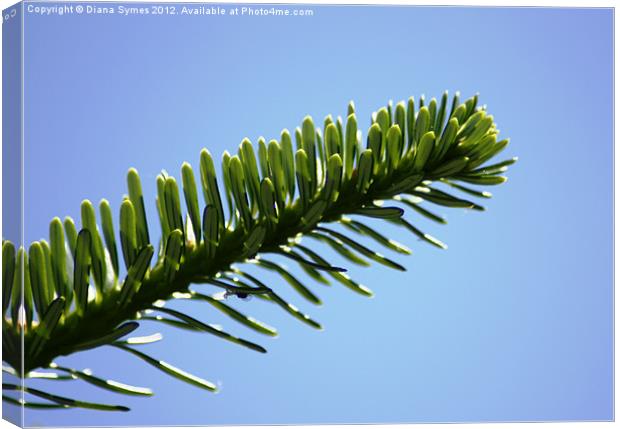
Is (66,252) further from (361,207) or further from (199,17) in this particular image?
(199,17)

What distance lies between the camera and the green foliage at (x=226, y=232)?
→ 1.26 ft

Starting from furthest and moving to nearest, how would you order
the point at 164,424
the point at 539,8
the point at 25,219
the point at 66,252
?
the point at 539,8 < the point at 164,424 < the point at 25,219 < the point at 66,252

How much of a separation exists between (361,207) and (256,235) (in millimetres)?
72

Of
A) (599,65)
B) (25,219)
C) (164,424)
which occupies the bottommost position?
(164,424)

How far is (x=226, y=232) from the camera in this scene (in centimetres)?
42

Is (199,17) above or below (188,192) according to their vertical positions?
above

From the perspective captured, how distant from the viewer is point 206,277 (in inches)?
16.3

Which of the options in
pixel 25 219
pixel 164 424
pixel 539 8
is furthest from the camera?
pixel 539 8

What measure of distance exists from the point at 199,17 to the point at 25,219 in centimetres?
31

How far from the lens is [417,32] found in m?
0.98

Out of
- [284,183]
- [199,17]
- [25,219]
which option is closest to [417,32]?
[199,17]

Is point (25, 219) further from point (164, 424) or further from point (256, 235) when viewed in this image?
point (256, 235)

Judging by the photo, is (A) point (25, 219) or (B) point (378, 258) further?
(A) point (25, 219)

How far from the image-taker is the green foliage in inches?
15.1
